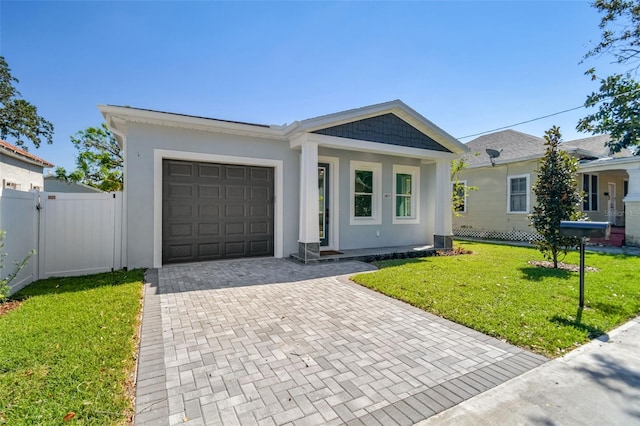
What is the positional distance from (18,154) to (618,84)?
25764 millimetres

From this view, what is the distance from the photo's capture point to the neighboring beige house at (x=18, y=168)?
11.2m

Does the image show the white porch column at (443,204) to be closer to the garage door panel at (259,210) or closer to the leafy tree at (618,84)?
the garage door panel at (259,210)

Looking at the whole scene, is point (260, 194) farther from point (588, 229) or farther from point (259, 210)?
point (588, 229)

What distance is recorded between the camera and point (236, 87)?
10820mm

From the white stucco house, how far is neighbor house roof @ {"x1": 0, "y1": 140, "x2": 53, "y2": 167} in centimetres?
773

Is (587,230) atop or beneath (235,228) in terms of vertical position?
atop

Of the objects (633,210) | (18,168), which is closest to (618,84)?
(633,210)

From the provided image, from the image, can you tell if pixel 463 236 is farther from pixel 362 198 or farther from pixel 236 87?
pixel 236 87

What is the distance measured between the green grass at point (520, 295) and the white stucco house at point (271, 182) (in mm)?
2223

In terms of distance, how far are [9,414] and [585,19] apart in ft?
60.0

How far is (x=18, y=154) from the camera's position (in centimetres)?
1186

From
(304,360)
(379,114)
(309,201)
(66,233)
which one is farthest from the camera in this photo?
(379,114)

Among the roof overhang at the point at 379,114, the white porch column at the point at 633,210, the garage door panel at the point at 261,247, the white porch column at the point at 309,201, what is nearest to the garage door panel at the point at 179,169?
the garage door panel at the point at 261,247

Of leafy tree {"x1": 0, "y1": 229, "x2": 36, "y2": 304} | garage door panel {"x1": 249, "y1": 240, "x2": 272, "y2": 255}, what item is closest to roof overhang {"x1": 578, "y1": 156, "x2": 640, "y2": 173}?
garage door panel {"x1": 249, "y1": 240, "x2": 272, "y2": 255}
